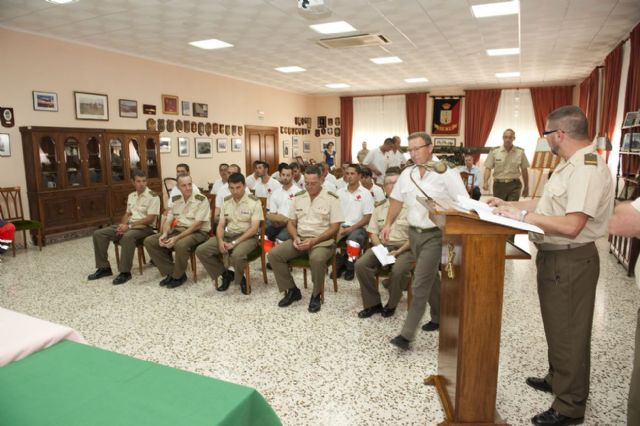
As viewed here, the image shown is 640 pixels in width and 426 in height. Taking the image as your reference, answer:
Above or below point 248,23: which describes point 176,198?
below

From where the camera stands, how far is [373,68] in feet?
29.9

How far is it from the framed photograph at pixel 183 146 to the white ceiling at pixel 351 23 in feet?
5.00

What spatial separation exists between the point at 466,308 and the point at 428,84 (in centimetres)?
1065

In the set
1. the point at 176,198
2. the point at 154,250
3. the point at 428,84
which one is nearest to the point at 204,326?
the point at 154,250

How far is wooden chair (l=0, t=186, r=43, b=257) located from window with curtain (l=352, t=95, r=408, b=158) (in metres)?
9.59

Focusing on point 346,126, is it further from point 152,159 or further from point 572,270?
point 572,270

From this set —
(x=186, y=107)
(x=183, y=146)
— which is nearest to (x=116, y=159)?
(x=183, y=146)

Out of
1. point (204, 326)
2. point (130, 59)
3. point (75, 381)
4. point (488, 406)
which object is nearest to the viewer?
point (75, 381)

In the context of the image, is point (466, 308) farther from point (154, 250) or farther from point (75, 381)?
point (154, 250)

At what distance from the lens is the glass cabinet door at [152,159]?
7.69m

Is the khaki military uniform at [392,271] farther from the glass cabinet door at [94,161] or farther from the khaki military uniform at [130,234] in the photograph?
the glass cabinet door at [94,161]

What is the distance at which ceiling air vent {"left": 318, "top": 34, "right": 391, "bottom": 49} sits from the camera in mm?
6400

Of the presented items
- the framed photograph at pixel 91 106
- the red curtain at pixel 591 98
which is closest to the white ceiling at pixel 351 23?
the red curtain at pixel 591 98

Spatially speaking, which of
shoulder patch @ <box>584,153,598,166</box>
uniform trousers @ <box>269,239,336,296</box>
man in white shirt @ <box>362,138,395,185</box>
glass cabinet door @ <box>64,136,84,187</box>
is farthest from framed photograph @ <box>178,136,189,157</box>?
shoulder patch @ <box>584,153,598,166</box>
